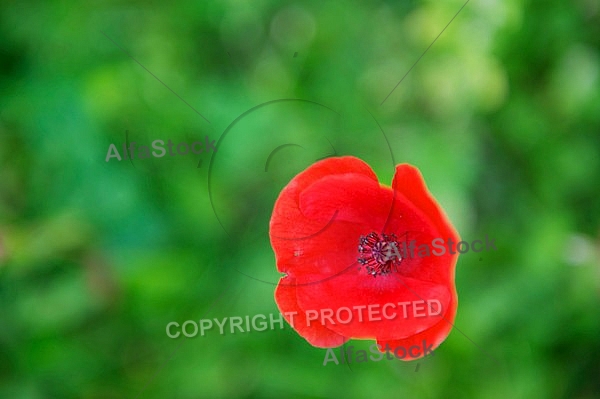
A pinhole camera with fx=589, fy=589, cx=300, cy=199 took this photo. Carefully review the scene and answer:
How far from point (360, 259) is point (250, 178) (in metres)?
0.33

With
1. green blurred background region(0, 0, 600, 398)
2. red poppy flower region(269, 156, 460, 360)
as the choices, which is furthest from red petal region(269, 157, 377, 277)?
green blurred background region(0, 0, 600, 398)

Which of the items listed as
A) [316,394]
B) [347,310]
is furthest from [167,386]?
[347,310]

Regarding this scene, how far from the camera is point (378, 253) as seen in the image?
607mm

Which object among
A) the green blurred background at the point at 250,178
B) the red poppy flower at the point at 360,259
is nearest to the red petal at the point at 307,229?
the red poppy flower at the point at 360,259

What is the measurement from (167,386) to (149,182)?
34 centimetres

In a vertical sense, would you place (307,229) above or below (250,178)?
below

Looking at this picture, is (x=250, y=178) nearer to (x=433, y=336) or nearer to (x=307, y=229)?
(x=307, y=229)

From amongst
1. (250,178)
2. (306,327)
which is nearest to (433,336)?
(306,327)

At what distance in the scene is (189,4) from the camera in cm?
107

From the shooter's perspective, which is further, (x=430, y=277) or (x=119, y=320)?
(x=119, y=320)

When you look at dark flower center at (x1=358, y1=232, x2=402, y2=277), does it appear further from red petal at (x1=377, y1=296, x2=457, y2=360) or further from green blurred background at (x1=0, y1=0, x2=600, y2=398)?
green blurred background at (x1=0, y1=0, x2=600, y2=398)

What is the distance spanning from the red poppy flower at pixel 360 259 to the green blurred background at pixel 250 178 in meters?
0.28

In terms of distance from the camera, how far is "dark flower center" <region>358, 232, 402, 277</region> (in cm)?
59

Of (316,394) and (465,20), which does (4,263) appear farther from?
(465,20)
